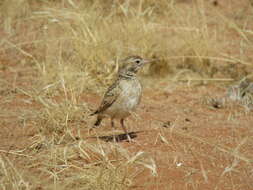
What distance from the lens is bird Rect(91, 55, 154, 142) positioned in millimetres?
6617

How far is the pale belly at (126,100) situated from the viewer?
6598 millimetres

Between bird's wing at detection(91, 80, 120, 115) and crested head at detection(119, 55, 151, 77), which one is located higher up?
crested head at detection(119, 55, 151, 77)

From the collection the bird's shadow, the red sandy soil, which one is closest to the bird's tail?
the red sandy soil

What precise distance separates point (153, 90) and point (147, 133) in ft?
6.79

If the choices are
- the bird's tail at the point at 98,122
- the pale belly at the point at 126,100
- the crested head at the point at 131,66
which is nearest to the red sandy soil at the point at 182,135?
the bird's tail at the point at 98,122

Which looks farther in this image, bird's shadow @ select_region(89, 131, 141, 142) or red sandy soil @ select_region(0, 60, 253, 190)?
bird's shadow @ select_region(89, 131, 141, 142)

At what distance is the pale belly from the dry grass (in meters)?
0.41

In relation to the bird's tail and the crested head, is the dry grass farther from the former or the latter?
the crested head

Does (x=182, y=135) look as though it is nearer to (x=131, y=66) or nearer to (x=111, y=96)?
(x=111, y=96)

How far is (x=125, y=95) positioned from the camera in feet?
21.8

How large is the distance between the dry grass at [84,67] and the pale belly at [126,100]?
412mm

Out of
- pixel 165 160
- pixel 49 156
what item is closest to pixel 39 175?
pixel 49 156

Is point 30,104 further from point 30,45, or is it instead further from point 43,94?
point 30,45

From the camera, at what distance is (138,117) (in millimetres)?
7684
